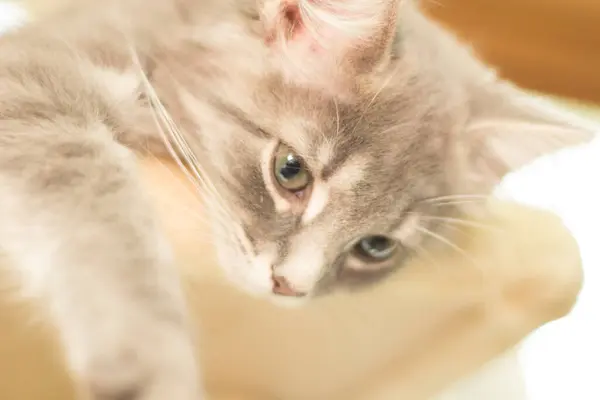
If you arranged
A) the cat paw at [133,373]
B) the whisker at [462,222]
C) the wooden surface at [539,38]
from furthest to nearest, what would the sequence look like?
the wooden surface at [539,38] < the whisker at [462,222] < the cat paw at [133,373]

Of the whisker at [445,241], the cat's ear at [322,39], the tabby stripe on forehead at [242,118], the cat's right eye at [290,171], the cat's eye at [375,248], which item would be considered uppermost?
the cat's ear at [322,39]

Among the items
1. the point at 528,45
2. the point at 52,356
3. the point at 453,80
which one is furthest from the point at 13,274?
the point at 528,45

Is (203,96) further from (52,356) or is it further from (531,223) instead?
(531,223)

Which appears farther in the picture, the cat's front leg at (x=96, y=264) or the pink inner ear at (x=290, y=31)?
the pink inner ear at (x=290, y=31)

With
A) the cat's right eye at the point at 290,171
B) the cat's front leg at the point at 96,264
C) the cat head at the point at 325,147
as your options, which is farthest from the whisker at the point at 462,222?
the cat's front leg at the point at 96,264

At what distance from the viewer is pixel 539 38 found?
1.06m

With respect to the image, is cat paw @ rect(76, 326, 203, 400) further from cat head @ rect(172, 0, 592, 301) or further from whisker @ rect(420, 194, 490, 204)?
whisker @ rect(420, 194, 490, 204)

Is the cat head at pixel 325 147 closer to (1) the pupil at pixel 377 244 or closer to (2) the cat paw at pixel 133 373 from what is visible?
(1) the pupil at pixel 377 244

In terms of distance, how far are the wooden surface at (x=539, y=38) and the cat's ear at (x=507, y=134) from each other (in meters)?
0.28

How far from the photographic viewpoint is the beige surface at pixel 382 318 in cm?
58

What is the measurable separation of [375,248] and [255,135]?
17cm

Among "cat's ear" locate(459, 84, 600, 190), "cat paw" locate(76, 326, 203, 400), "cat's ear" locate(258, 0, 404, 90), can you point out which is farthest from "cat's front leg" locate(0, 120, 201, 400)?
"cat's ear" locate(459, 84, 600, 190)

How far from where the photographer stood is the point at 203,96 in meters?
0.65

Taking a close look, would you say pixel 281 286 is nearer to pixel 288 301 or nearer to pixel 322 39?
pixel 288 301
